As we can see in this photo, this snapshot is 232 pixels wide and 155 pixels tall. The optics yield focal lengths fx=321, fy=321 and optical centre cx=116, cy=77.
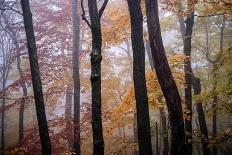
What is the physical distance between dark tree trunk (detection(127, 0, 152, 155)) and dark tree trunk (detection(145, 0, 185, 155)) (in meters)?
Result: 0.85

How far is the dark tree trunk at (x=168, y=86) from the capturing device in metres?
8.21

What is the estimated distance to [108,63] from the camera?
23344mm

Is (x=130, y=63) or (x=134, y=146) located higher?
(x=130, y=63)

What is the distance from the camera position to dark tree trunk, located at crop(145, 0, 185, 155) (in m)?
8.21

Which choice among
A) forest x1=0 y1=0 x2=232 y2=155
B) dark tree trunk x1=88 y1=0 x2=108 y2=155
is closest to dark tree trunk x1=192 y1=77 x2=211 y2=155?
forest x1=0 y1=0 x2=232 y2=155

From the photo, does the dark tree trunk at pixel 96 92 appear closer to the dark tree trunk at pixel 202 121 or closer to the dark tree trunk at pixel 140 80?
the dark tree trunk at pixel 140 80

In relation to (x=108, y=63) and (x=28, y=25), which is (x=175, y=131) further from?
(x=108, y=63)

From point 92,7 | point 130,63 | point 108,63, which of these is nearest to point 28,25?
point 92,7

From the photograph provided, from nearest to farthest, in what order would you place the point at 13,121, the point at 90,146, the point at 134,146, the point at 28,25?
the point at 28,25, the point at 134,146, the point at 90,146, the point at 13,121

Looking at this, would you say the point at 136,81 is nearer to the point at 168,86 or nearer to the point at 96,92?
the point at 168,86

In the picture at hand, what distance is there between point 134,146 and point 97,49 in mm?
10283

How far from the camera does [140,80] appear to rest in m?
9.41

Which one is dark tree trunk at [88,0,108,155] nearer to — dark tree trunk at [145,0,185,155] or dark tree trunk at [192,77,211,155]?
dark tree trunk at [145,0,185,155]

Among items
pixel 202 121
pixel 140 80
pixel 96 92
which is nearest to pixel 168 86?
pixel 140 80
